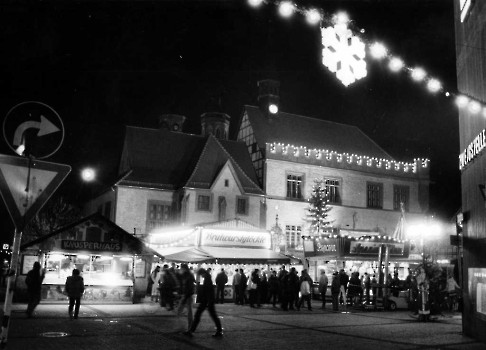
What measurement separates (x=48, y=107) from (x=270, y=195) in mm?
32277

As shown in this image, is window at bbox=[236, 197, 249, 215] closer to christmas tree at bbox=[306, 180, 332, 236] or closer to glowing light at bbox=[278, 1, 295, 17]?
christmas tree at bbox=[306, 180, 332, 236]

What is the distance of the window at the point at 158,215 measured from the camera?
36000mm

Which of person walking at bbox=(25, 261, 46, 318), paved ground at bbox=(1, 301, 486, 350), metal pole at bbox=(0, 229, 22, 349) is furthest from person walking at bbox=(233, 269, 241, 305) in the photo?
metal pole at bbox=(0, 229, 22, 349)

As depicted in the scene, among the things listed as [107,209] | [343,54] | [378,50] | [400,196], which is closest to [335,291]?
[378,50]

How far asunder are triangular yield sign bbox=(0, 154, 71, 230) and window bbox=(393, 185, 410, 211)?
39.4 meters

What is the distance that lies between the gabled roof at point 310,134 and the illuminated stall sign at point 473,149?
2554 centimetres

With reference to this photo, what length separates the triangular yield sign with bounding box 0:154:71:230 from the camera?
248 inches

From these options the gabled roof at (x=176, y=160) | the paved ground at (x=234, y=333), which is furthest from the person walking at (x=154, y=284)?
the gabled roof at (x=176, y=160)

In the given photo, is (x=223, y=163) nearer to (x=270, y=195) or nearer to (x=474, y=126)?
(x=270, y=195)

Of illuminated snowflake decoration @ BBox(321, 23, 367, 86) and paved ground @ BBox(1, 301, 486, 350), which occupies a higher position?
illuminated snowflake decoration @ BBox(321, 23, 367, 86)

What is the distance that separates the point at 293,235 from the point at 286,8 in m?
31.3

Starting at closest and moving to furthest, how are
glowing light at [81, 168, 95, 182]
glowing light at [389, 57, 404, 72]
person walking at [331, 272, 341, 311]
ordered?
glowing light at [389, 57, 404, 72], person walking at [331, 272, 341, 311], glowing light at [81, 168, 95, 182]

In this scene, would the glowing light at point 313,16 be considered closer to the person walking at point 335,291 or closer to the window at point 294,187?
the person walking at point 335,291

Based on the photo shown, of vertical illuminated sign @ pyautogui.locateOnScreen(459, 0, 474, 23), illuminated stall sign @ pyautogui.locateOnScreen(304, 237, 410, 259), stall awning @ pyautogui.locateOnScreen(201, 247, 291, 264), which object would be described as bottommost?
Answer: stall awning @ pyautogui.locateOnScreen(201, 247, 291, 264)
